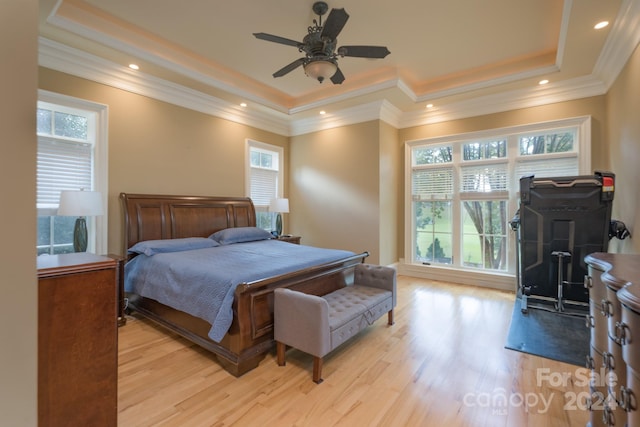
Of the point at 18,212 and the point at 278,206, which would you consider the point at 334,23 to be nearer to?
the point at 18,212

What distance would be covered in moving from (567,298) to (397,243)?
2568 millimetres

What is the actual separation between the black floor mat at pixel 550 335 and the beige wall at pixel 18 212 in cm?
326

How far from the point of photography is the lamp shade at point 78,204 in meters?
2.84

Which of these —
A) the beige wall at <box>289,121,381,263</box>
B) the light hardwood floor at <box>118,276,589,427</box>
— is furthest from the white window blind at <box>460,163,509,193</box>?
the light hardwood floor at <box>118,276,589,427</box>

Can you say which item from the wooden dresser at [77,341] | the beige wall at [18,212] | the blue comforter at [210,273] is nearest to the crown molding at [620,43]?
the blue comforter at [210,273]

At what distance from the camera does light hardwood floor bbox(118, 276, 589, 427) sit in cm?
178

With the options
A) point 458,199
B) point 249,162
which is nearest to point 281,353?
point 249,162

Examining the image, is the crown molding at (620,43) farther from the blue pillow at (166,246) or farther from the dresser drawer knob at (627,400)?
the blue pillow at (166,246)

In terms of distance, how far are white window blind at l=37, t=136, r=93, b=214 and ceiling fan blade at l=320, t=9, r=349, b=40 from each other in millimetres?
3099

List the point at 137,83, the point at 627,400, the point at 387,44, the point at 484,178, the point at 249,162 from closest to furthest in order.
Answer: the point at 627,400 < the point at 387,44 < the point at 137,83 < the point at 484,178 < the point at 249,162

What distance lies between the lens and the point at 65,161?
328 cm

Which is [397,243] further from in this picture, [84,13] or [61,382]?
[84,13]

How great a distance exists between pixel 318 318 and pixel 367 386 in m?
0.61

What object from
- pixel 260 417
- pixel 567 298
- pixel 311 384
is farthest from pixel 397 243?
pixel 260 417
